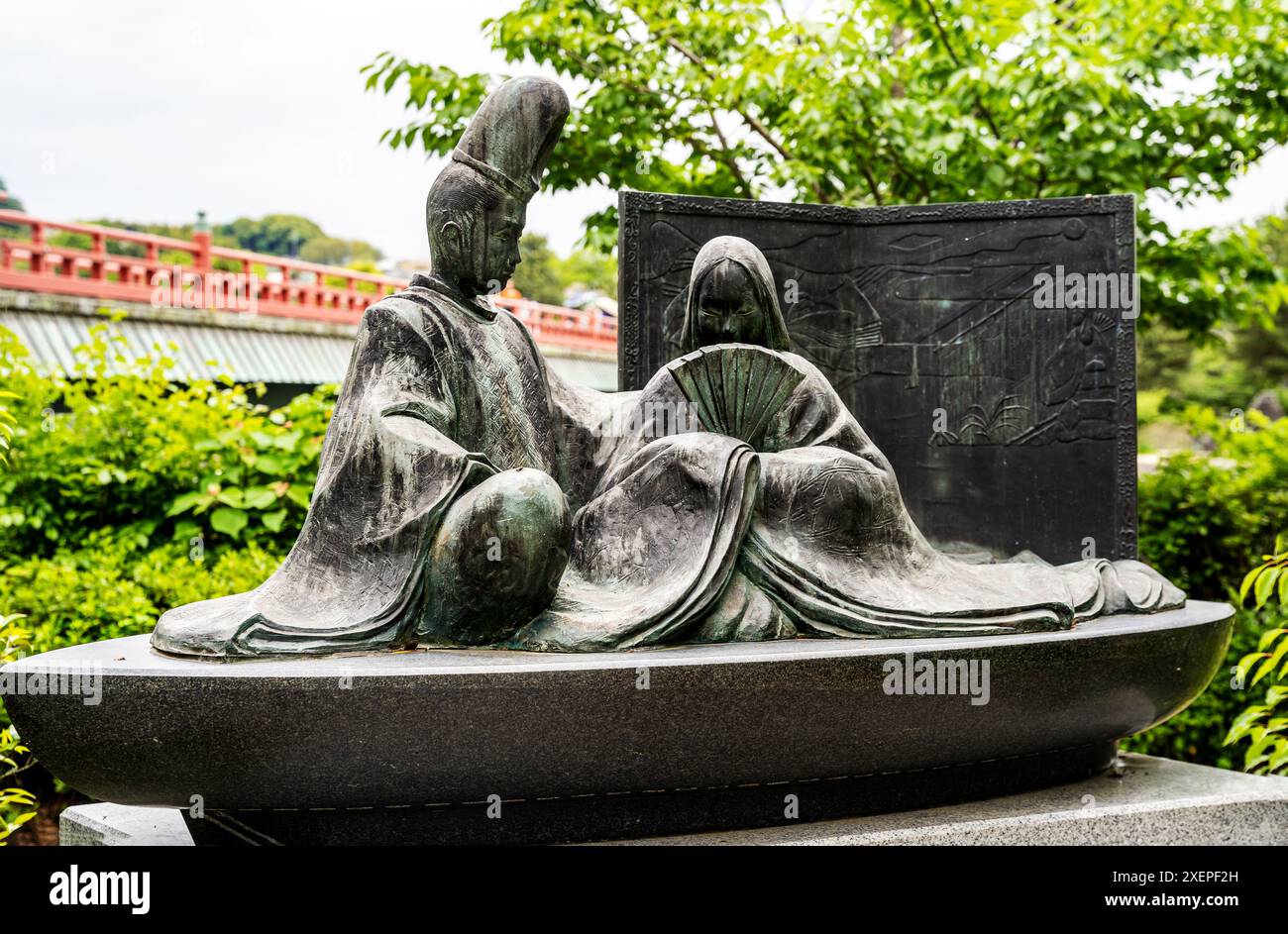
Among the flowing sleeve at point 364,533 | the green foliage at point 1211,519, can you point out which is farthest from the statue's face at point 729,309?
the green foliage at point 1211,519

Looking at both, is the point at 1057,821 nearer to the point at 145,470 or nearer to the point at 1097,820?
the point at 1097,820

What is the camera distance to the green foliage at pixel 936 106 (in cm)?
652

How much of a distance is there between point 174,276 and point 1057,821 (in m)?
10.6

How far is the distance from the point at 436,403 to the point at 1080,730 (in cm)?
236

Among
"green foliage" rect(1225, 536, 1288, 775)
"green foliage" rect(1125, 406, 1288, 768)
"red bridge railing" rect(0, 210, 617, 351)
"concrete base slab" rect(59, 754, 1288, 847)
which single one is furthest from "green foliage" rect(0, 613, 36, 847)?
"red bridge railing" rect(0, 210, 617, 351)

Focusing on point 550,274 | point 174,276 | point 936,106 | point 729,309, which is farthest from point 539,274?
point 729,309

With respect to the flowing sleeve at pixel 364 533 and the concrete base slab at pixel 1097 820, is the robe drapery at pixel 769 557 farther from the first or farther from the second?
the concrete base slab at pixel 1097 820

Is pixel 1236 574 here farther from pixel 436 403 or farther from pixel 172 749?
pixel 172 749

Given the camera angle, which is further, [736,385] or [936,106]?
[936,106]

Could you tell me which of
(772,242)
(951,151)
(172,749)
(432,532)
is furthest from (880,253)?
(172,749)

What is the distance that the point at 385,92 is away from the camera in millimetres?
7402

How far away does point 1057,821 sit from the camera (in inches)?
149

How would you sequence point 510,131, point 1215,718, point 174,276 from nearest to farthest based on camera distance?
point 510,131 → point 1215,718 → point 174,276

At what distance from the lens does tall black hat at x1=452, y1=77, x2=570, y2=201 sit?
3934mm
